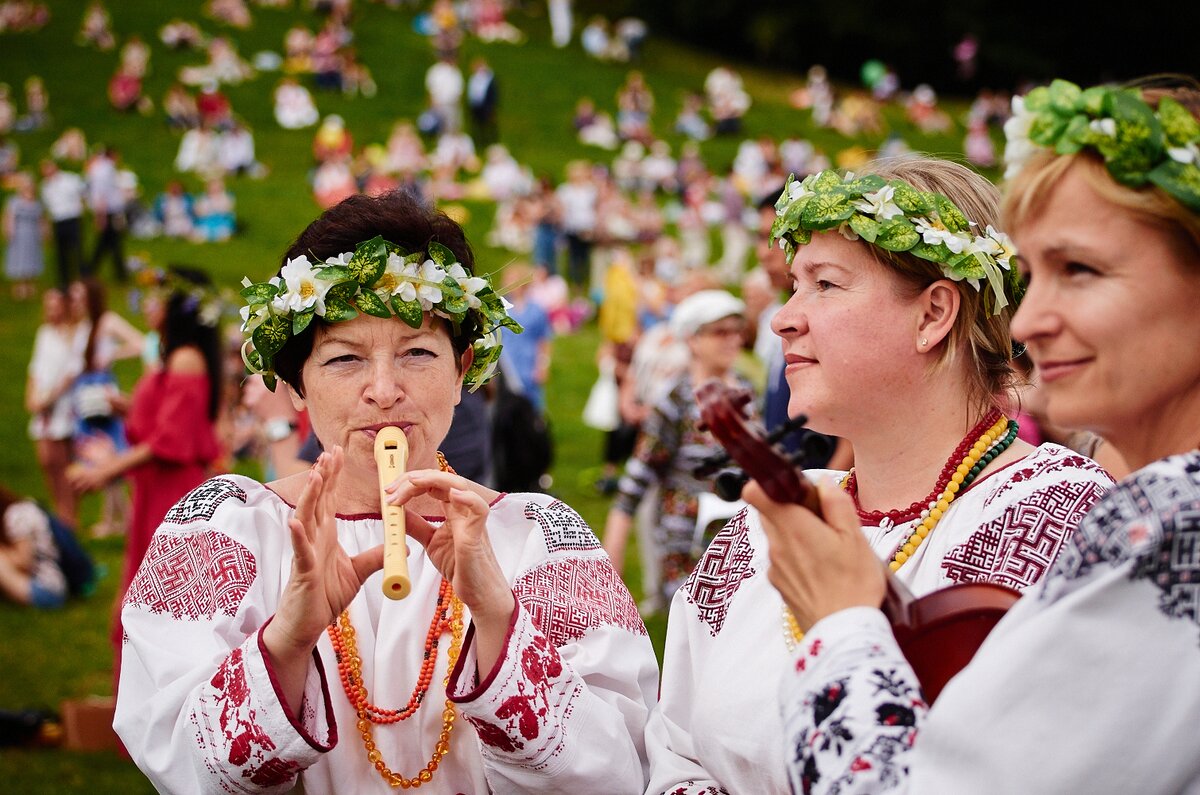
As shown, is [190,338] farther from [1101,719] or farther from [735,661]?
[1101,719]

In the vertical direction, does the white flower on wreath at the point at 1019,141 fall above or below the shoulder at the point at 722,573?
above

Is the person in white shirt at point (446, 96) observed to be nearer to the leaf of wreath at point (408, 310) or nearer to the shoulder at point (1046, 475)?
the leaf of wreath at point (408, 310)

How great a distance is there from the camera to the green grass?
8.31 metres

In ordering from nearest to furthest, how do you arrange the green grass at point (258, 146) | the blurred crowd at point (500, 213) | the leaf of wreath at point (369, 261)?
the leaf of wreath at point (369, 261) → the blurred crowd at point (500, 213) → the green grass at point (258, 146)

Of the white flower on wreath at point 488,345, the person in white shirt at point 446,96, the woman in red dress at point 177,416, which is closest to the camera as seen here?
the white flower on wreath at point 488,345

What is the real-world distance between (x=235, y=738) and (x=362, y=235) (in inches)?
47.7

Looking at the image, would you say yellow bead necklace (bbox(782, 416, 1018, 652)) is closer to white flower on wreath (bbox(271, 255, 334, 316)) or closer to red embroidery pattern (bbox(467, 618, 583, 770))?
red embroidery pattern (bbox(467, 618, 583, 770))

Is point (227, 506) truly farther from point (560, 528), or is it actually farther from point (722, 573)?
point (722, 573)

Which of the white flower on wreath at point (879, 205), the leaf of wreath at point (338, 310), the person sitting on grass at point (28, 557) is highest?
the white flower on wreath at point (879, 205)

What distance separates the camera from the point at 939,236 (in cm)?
292

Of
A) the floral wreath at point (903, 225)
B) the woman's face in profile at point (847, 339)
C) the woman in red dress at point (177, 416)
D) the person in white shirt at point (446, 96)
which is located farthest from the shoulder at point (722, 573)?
the person in white shirt at point (446, 96)

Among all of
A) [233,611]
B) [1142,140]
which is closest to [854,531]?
[1142,140]

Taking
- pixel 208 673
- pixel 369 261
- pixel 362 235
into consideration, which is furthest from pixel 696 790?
pixel 362 235

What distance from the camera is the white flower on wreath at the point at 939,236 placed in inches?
115
